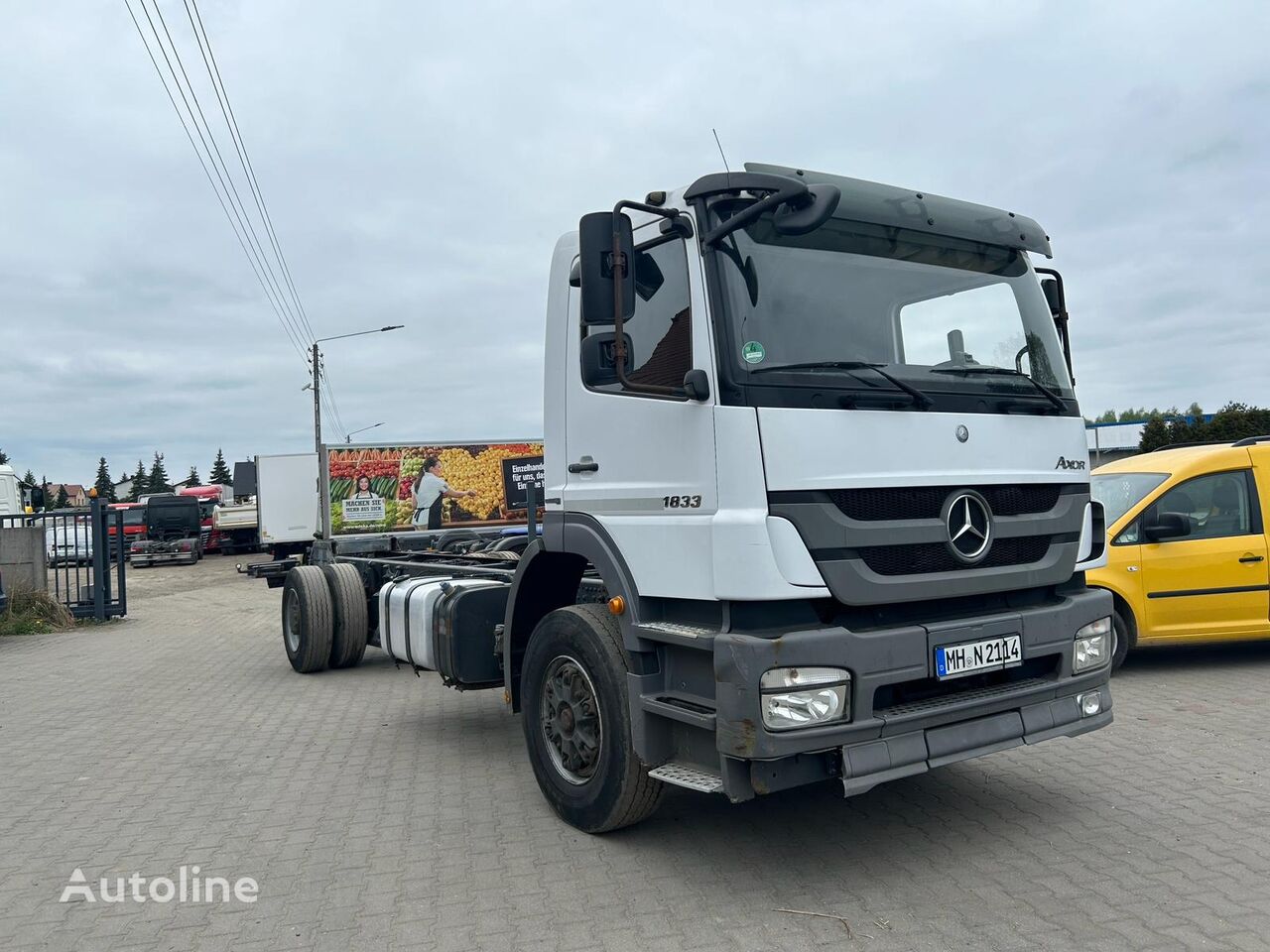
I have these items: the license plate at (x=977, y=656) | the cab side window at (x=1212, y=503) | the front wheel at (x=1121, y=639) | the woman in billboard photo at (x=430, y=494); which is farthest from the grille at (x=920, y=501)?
the woman in billboard photo at (x=430, y=494)

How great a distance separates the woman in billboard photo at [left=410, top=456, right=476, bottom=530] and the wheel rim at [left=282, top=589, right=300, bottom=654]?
7.14m

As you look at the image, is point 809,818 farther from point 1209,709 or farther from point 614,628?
point 1209,709

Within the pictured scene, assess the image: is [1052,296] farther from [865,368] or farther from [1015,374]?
[865,368]

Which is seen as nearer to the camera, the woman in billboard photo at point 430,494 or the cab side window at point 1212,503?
the cab side window at point 1212,503

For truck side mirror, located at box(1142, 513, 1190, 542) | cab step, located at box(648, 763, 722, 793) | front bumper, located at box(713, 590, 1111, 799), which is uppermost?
truck side mirror, located at box(1142, 513, 1190, 542)

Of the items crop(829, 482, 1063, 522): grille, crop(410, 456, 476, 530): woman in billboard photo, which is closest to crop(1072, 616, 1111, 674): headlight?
crop(829, 482, 1063, 522): grille

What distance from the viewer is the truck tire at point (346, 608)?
9.88 metres

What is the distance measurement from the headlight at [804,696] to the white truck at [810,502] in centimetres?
1

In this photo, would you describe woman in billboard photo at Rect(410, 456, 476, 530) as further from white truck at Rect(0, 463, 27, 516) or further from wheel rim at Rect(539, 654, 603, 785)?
wheel rim at Rect(539, 654, 603, 785)

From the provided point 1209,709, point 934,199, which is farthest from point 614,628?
point 1209,709

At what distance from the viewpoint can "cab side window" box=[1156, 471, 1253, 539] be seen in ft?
27.4

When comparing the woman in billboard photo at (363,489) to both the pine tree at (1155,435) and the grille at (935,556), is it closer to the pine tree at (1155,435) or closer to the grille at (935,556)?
the grille at (935,556)

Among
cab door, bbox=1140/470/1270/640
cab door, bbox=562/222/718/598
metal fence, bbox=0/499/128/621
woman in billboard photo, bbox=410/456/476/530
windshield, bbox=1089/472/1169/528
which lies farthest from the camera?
woman in billboard photo, bbox=410/456/476/530

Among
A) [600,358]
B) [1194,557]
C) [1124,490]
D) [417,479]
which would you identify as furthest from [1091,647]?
[417,479]
